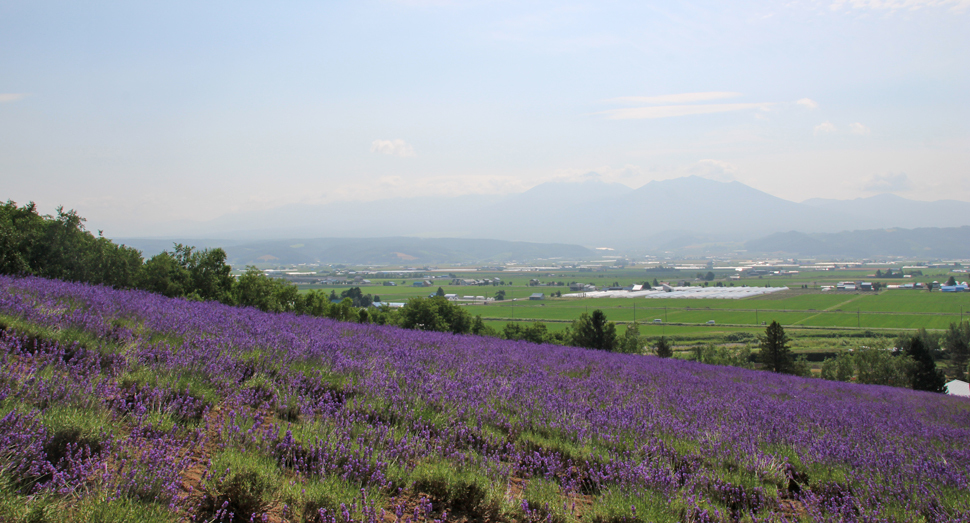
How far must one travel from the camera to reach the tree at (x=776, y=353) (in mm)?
38750

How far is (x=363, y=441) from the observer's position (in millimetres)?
3650

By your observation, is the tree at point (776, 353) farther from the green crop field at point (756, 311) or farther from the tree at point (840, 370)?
the green crop field at point (756, 311)

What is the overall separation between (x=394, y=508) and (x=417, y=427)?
3.29 ft

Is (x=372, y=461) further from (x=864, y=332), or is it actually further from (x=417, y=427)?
(x=864, y=332)

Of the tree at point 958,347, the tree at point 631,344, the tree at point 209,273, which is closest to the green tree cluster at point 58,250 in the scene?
the tree at point 209,273

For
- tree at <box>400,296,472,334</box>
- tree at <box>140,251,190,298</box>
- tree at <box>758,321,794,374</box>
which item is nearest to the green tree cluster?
tree at <box>140,251,190,298</box>

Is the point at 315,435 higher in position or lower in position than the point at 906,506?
higher

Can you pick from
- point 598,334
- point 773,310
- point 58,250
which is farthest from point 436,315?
point 773,310

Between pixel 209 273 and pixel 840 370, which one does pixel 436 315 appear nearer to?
pixel 209 273

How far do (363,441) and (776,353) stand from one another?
141 ft

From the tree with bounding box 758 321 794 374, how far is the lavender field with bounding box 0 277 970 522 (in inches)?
1439

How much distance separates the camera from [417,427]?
4.07 meters

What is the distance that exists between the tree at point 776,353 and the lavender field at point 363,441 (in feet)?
120

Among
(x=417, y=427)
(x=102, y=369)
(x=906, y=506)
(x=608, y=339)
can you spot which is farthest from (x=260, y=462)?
(x=608, y=339)
